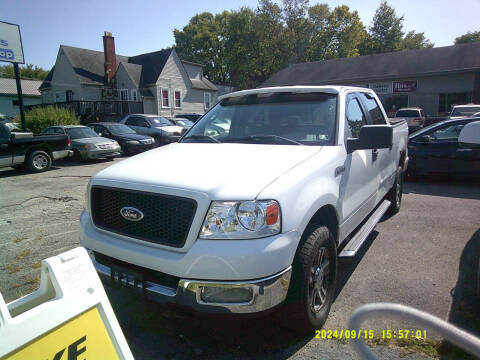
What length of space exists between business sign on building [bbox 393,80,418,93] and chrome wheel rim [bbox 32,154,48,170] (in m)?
26.5

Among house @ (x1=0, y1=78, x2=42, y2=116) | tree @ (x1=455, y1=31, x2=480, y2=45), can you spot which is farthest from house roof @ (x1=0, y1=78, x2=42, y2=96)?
tree @ (x1=455, y1=31, x2=480, y2=45)

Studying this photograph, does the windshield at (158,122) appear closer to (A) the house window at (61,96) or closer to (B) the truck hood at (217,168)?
(B) the truck hood at (217,168)

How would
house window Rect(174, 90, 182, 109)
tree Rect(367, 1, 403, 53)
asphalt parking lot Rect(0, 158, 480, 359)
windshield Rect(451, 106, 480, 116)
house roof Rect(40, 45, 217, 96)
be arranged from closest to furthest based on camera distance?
asphalt parking lot Rect(0, 158, 480, 359)
windshield Rect(451, 106, 480, 116)
house roof Rect(40, 45, 217, 96)
house window Rect(174, 90, 182, 109)
tree Rect(367, 1, 403, 53)

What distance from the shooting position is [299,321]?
2.41 m

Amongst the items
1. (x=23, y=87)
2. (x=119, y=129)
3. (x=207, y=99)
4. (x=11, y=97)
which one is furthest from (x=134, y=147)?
(x=23, y=87)

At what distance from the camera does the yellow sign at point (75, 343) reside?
116cm

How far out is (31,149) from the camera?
10.8 metres

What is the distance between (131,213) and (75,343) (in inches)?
47.3

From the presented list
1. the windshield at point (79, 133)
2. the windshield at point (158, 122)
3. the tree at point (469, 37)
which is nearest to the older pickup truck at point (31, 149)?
the windshield at point (79, 133)

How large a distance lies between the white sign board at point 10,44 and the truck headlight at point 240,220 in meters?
16.4

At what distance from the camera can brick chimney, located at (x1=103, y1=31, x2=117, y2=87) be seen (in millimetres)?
27906

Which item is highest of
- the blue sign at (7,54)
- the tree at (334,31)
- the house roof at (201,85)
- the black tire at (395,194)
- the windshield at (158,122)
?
the tree at (334,31)

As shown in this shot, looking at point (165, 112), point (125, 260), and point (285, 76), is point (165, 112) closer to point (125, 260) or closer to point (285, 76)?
point (285, 76)

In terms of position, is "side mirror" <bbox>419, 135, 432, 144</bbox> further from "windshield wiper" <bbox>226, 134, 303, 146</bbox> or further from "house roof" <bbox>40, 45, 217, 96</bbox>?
"house roof" <bbox>40, 45, 217, 96</bbox>
